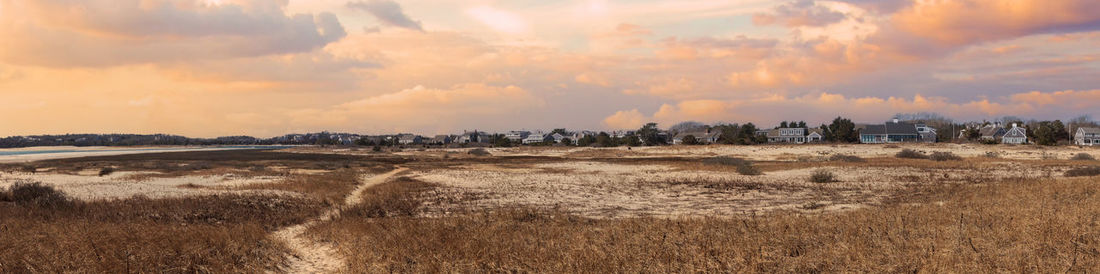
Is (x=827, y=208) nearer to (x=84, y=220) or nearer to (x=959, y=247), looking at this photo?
(x=959, y=247)

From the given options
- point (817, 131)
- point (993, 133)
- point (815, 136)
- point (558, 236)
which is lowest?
point (558, 236)

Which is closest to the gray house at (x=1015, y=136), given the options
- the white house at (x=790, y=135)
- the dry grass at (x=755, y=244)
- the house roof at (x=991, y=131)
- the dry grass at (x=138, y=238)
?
the house roof at (x=991, y=131)

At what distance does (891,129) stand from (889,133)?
2319 mm

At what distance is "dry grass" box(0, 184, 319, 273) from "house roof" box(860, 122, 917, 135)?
12988 centimetres

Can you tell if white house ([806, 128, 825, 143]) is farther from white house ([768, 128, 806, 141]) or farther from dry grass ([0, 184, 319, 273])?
dry grass ([0, 184, 319, 273])

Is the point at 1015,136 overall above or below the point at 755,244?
above

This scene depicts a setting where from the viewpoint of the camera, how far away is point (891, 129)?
123 metres

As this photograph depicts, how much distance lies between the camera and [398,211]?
19828mm

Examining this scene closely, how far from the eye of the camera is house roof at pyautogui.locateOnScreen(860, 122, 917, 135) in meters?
123

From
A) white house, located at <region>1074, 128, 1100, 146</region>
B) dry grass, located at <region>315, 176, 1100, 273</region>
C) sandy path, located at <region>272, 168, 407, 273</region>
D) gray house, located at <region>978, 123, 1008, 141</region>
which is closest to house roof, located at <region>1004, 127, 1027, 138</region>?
gray house, located at <region>978, 123, 1008, 141</region>

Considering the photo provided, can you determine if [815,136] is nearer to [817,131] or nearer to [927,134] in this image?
[817,131]

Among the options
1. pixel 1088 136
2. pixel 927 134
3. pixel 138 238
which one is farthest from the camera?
pixel 927 134

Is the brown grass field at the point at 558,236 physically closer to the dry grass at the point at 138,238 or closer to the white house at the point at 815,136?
the dry grass at the point at 138,238

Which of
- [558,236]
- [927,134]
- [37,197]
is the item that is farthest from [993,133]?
[37,197]
